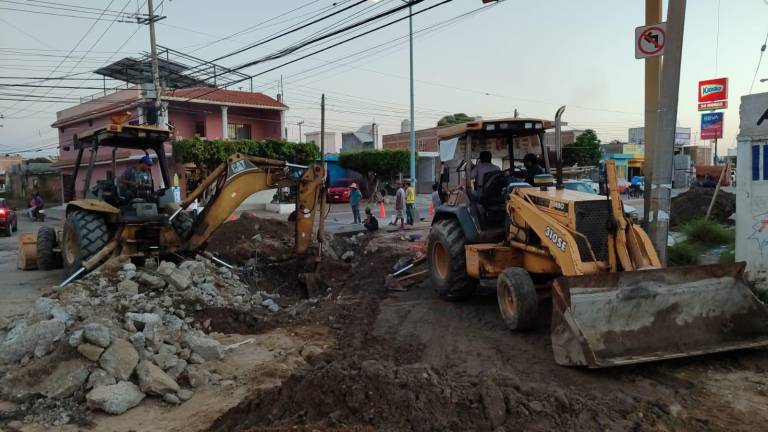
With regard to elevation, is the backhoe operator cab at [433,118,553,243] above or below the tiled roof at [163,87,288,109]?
below

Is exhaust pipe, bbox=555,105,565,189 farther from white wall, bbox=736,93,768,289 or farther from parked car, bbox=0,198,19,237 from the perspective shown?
parked car, bbox=0,198,19,237

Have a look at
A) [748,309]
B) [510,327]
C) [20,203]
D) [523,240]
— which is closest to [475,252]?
[523,240]

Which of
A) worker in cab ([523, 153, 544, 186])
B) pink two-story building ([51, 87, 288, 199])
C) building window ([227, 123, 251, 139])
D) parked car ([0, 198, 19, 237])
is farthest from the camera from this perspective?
building window ([227, 123, 251, 139])

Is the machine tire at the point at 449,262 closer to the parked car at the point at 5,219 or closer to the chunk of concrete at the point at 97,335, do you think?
the chunk of concrete at the point at 97,335

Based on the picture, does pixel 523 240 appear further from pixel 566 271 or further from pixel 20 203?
pixel 20 203

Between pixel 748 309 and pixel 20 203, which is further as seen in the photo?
pixel 20 203

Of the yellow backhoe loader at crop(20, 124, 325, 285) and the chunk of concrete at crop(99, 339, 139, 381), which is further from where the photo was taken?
the yellow backhoe loader at crop(20, 124, 325, 285)

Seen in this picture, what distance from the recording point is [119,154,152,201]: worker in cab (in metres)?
9.99

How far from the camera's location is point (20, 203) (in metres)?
49.0

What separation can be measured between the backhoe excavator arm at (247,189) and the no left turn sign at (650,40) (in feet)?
16.5

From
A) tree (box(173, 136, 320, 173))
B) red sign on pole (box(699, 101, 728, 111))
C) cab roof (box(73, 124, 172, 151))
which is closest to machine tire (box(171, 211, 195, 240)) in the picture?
cab roof (box(73, 124, 172, 151))

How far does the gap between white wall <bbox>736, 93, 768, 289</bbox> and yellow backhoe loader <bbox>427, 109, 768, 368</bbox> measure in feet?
9.62

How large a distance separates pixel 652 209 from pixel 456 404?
4577mm

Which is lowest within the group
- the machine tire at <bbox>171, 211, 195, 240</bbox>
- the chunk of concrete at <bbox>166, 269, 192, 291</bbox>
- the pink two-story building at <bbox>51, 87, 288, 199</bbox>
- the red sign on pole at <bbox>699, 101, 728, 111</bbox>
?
the chunk of concrete at <bbox>166, 269, 192, 291</bbox>
